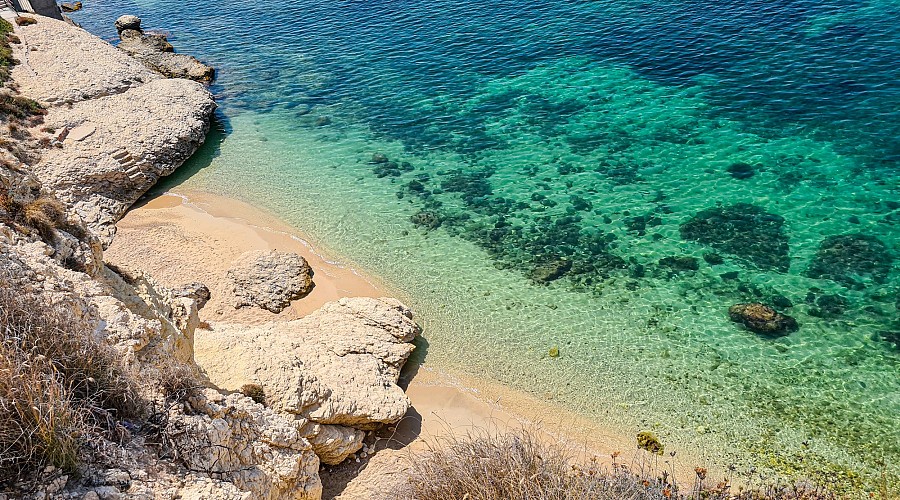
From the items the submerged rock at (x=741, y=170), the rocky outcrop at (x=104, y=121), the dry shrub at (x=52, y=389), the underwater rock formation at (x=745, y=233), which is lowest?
the underwater rock formation at (x=745, y=233)

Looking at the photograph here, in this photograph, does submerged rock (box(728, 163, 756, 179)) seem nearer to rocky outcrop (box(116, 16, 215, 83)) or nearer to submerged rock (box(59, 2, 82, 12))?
rocky outcrop (box(116, 16, 215, 83))

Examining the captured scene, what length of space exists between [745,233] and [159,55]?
38.1 meters

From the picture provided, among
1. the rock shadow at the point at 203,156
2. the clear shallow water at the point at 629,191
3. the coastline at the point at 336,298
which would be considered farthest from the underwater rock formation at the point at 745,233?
the rock shadow at the point at 203,156

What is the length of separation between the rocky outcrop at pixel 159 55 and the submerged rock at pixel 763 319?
112 feet

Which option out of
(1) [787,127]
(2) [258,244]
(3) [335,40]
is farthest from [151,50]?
(1) [787,127]

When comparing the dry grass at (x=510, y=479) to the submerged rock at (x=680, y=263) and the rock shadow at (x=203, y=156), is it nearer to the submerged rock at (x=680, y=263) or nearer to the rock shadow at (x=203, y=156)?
the submerged rock at (x=680, y=263)

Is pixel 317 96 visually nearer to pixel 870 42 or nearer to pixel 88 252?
pixel 88 252

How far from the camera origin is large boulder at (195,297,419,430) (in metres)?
14.2

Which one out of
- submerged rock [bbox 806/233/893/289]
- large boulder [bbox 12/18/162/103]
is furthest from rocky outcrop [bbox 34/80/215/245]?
submerged rock [bbox 806/233/893/289]

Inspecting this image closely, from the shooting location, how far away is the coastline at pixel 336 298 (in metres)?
15.4

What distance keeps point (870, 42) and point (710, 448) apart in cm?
2876

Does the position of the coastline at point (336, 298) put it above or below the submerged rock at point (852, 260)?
below

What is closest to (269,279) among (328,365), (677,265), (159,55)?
(328,365)

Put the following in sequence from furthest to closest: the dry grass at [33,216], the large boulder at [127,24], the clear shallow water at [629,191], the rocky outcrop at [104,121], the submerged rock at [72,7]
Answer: the submerged rock at [72,7], the large boulder at [127,24], the rocky outcrop at [104,121], the clear shallow water at [629,191], the dry grass at [33,216]
